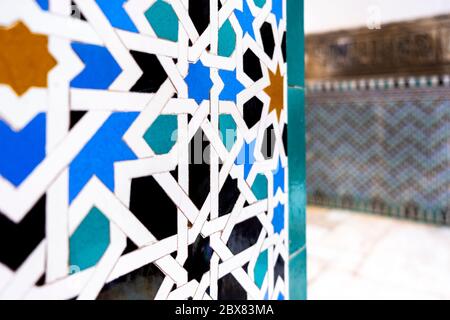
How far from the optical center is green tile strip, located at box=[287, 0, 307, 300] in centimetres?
56

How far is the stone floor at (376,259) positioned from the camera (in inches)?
45.5

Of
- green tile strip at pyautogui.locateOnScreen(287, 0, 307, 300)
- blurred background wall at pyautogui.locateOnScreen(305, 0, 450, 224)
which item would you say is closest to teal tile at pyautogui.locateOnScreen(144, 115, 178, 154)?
green tile strip at pyautogui.locateOnScreen(287, 0, 307, 300)

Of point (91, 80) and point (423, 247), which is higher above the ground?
point (91, 80)

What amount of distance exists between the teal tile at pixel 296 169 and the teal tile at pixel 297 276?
19 mm

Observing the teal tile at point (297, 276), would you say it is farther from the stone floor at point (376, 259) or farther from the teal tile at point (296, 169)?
the stone floor at point (376, 259)

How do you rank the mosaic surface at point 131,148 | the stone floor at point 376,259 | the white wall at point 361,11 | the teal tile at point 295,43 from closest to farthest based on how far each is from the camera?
the mosaic surface at point 131,148, the teal tile at point 295,43, the stone floor at point 376,259, the white wall at point 361,11

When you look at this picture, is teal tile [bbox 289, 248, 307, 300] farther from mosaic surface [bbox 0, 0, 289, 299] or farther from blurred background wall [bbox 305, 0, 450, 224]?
blurred background wall [bbox 305, 0, 450, 224]

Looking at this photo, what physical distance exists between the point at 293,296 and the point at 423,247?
1.32 meters

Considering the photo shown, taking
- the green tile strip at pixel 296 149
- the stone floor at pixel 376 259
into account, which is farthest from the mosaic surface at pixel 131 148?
the stone floor at pixel 376 259

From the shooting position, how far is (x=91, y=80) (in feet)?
0.88

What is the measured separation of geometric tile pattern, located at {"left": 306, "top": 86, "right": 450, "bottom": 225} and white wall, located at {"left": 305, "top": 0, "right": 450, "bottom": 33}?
0.45 m

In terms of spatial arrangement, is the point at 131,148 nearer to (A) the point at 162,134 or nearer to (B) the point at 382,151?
(A) the point at 162,134
